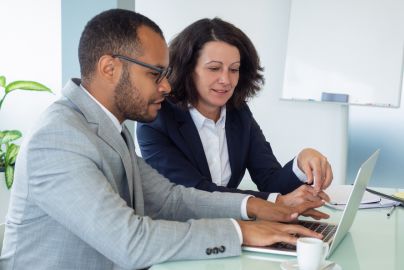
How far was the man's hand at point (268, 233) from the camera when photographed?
4.10ft

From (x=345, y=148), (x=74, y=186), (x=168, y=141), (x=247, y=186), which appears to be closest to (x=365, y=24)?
(x=345, y=148)

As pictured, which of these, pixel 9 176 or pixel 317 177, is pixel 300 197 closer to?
pixel 317 177

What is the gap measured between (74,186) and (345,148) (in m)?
3.66

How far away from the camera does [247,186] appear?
229 cm

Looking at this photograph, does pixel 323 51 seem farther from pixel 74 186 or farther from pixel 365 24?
pixel 74 186

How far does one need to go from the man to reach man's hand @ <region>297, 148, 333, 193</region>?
0.17 metres

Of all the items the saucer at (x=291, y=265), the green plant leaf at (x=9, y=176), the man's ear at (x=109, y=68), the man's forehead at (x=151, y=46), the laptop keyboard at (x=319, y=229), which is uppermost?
the man's forehead at (x=151, y=46)

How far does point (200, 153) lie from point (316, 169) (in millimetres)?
511

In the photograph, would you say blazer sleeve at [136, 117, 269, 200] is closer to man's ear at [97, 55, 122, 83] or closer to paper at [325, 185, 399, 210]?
paper at [325, 185, 399, 210]

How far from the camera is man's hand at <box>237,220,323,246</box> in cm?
125

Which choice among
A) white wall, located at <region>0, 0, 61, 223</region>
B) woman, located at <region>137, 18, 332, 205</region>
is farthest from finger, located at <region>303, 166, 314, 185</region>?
white wall, located at <region>0, 0, 61, 223</region>

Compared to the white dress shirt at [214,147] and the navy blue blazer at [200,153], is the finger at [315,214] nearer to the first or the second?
the navy blue blazer at [200,153]

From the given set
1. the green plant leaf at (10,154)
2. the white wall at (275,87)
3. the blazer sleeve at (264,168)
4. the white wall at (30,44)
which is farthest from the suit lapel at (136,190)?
the white wall at (275,87)

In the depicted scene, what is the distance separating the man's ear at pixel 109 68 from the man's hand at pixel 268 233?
0.53m
